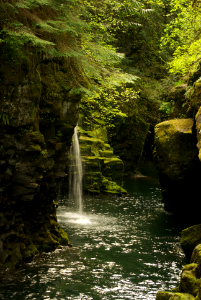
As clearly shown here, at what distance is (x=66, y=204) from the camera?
19.7 metres

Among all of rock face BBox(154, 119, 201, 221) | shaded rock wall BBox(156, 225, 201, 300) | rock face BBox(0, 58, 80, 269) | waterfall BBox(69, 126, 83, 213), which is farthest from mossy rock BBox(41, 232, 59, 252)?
waterfall BBox(69, 126, 83, 213)

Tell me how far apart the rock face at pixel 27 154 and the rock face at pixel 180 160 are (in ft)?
21.0

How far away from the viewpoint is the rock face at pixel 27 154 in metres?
9.39

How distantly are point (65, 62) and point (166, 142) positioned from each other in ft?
21.9

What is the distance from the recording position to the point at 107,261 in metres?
10.7

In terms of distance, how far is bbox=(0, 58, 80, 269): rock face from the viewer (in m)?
9.39

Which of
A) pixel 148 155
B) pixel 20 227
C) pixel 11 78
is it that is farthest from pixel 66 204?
pixel 148 155

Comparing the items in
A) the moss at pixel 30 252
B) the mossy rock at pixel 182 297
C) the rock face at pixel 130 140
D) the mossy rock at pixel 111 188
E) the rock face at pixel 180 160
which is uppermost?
the rock face at pixel 130 140

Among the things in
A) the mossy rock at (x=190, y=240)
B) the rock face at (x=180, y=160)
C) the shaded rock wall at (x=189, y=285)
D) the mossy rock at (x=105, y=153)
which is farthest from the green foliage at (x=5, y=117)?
the mossy rock at (x=105, y=153)

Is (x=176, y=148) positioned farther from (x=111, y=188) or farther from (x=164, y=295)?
(x=164, y=295)

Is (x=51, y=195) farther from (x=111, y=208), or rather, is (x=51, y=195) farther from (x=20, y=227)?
(x=111, y=208)

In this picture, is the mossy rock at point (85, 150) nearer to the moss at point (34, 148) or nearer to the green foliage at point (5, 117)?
the moss at point (34, 148)

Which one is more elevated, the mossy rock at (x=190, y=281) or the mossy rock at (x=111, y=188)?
the mossy rock at (x=111, y=188)

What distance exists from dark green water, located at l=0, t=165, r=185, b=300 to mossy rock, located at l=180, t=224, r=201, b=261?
2.04ft
